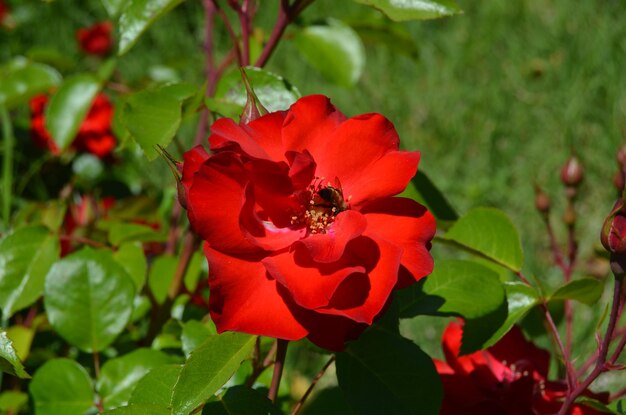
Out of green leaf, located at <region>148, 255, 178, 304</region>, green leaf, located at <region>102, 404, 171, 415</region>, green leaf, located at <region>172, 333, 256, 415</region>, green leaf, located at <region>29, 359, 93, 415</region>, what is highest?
green leaf, located at <region>172, 333, 256, 415</region>

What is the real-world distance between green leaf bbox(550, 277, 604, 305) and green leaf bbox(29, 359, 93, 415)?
1.60 ft

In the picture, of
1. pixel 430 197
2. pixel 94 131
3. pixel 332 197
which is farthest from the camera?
pixel 94 131

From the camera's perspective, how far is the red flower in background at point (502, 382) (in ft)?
2.57

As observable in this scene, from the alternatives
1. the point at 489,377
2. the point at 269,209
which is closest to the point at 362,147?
the point at 269,209

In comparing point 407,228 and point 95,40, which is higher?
point 407,228

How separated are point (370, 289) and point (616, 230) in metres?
0.20

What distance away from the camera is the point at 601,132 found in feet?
7.32

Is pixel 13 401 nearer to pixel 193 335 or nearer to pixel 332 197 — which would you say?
pixel 193 335

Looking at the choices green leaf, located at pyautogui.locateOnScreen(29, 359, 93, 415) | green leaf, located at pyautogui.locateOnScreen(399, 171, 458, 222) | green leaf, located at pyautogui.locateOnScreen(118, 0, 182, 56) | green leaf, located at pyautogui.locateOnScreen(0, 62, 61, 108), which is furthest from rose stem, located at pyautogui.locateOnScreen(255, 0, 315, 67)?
green leaf, located at pyautogui.locateOnScreen(0, 62, 61, 108)

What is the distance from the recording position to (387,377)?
0.64 metres

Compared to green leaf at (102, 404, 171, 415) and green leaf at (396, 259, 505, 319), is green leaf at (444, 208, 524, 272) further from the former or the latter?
green leaf at (102, 404, 171, 415)

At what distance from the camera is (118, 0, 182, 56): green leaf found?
2.76ft

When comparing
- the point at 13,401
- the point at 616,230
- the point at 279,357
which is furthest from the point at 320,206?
the point at 13,401

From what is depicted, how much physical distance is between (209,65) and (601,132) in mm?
1509
